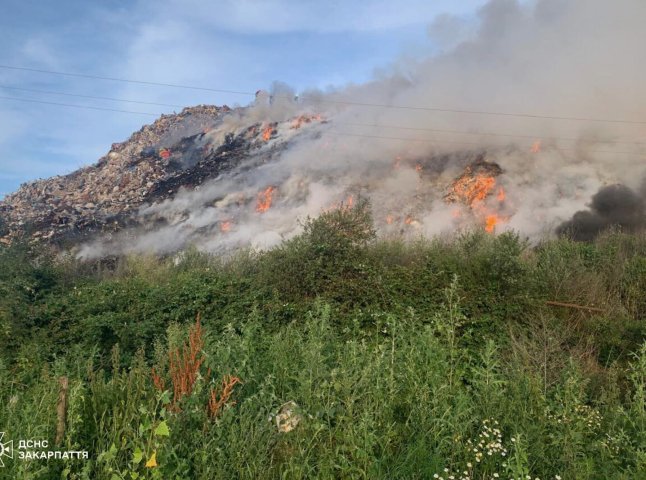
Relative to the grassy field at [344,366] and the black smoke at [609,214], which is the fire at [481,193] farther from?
the grassy field at [344,366]

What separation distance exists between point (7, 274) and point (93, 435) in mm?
7684

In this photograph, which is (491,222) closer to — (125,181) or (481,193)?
(481,193)

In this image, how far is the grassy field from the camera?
3.43 meters

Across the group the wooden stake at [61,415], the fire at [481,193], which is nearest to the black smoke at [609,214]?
the fire at [481,193]

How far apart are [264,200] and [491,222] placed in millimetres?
10024

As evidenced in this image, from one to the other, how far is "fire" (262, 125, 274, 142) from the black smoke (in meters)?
17.8

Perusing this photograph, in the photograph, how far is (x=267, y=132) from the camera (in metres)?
28.6

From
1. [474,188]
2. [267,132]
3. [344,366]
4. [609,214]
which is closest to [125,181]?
[267,132]

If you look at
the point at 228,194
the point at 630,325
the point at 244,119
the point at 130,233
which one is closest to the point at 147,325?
the point at 630,325

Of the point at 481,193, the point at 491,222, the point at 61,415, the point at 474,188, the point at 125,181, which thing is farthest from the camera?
the point at 125,181

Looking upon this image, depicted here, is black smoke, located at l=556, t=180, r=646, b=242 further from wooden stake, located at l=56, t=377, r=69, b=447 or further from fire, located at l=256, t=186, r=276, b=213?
wooden stake, located at l=56, t=377, r=69, b=447

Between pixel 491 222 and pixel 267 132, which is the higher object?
pixel 267 132

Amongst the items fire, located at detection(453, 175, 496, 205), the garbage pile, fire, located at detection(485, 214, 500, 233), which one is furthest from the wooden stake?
the garbage pile

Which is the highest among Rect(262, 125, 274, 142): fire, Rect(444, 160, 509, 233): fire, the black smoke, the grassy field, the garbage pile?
Rect(262, 125, 274, 142): fire
